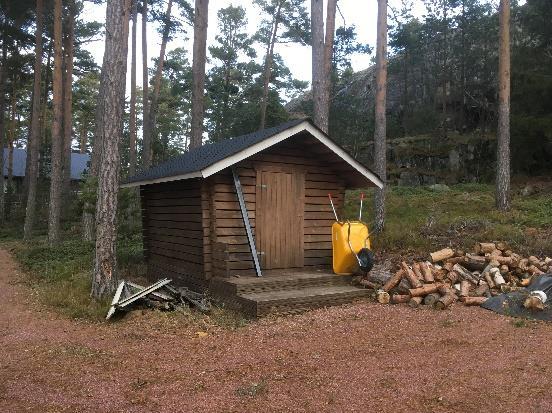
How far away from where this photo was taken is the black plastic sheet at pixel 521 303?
7.00 m

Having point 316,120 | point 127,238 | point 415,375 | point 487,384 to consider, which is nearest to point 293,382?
point 415,375

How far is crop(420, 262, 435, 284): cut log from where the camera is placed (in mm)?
8548

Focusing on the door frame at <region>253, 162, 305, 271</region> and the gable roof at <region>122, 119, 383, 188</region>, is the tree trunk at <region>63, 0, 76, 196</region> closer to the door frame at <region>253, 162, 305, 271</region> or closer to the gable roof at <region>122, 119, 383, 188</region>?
the gable roof at <region>122, 119, 383, 188</region>

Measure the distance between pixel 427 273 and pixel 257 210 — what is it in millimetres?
3553

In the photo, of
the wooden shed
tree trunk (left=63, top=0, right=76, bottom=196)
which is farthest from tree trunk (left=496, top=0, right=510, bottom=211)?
tree trunk (left=63, top=0, right=76, bottom=196)

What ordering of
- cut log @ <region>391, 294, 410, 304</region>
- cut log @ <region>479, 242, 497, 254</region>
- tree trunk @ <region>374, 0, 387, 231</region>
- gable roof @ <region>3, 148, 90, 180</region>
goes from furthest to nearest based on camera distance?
gable roof @ <region>3, 148, 90, 180</region> → tree trunk @ <region>374, 0, 387, 231</region> → cut log @ <region>479, 242, 497, 254</region> → cut log @ <region>391, 294, 410, 304</region>

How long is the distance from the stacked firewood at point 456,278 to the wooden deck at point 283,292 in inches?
23.7

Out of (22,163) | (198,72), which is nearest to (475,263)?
(198,72)

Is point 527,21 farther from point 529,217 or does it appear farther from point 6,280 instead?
point 6,280

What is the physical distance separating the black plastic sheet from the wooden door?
12.8 ft

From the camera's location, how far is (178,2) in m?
21.8

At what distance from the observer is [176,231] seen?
34.3 ft

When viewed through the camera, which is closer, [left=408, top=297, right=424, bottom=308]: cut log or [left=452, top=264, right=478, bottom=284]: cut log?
[left=408, top=297, right=424, bottom=308]: cut log

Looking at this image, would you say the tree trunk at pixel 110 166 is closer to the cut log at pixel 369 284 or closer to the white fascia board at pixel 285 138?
the white fascia board at pixel 285 138
